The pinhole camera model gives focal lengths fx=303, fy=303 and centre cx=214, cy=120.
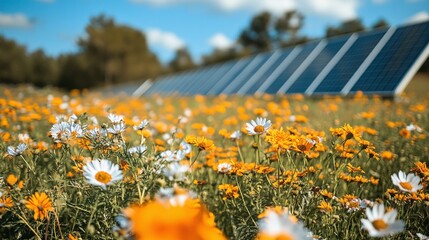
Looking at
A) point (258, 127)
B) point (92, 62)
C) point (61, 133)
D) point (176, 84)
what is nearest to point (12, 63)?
point (92, 62)

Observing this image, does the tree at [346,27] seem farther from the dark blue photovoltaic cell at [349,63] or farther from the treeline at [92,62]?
the dark blue photovoltaic cell at [349,63]

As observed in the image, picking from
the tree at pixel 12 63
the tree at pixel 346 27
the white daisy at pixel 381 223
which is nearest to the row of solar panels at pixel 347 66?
the white daisy at pixel 381 223

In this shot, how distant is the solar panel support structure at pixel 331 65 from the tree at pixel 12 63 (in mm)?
45066

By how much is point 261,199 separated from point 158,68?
42.1 m

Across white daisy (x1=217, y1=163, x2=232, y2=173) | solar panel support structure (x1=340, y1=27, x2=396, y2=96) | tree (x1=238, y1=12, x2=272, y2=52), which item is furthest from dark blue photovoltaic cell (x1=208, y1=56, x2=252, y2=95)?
tree (x1=238, y1=12, x2=272, y2=52)

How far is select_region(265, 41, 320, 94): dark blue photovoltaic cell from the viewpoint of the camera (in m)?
7.27

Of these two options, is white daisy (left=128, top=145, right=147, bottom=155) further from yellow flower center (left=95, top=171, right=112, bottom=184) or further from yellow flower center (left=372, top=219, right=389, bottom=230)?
yellow flower center (left=372, top=219, right=389, bottom=230)

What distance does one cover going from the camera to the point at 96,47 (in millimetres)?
36938

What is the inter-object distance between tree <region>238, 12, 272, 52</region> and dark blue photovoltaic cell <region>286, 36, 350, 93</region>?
3542cm

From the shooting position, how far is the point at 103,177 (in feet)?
3.80

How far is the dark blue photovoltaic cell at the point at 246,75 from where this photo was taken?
30.6 feet

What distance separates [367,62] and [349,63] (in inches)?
12.9

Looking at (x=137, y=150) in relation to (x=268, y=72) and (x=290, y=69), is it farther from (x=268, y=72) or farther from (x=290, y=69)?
(x=268, y=72)

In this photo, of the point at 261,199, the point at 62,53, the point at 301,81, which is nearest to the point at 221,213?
the point at 261,199
